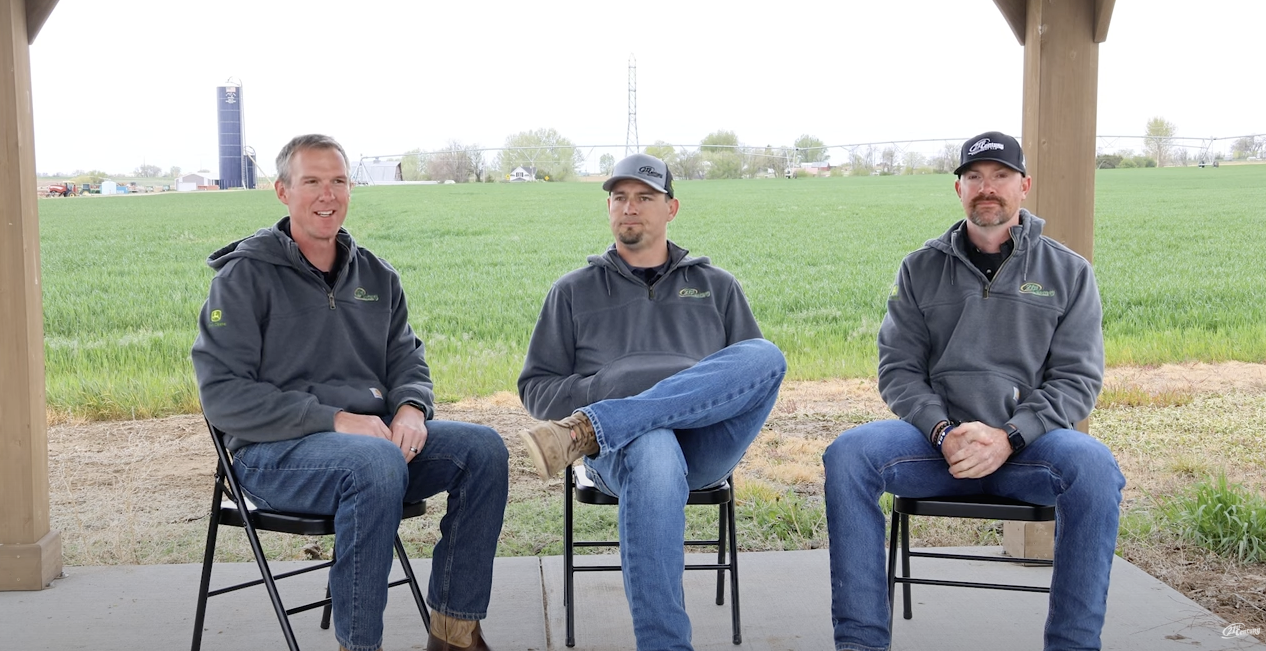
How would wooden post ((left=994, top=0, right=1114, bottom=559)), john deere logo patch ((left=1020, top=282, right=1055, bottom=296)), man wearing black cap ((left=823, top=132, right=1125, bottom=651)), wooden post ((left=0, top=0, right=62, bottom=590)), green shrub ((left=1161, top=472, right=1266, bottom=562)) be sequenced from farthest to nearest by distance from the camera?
1. green shrub ((left=1161, top=472, right=1266, bottom=562))
2. wooden post ((left=994, top=0, right=1114, bottom=559))
3. wooden post ((left=0, top=0, right=62, bottom=590))
4. john deere logo patch ((left=1020, top=282, right=1055, bottom=296))
5. man wearing black cap ((left=823, top=132, right=1125, bottom=651))

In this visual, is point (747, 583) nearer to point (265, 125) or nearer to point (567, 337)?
point (567, 337)

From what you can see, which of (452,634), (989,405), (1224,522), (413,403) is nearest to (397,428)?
(413,403)

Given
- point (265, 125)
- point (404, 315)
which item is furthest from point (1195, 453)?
point (265, 125)

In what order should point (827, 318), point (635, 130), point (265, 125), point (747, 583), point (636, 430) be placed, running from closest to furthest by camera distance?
point (636, 430) < point (747, 583) < point (827, 318) < point (265, 125) < point (635, 130)

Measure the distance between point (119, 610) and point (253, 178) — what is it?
20.7m

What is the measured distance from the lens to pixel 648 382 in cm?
279

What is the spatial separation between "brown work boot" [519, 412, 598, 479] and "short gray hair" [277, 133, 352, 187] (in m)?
0.93

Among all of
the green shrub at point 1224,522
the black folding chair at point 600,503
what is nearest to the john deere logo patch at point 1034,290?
the black folding chair at point 600,503

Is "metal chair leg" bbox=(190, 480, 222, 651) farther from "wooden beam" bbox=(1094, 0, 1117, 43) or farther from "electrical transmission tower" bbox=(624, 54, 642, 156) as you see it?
"electrical transmission tower" bbox=(624, 54, 642, 156)

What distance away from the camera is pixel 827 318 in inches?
401

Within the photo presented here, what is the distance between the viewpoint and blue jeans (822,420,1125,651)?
2395mm

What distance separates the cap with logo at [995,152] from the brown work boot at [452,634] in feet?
5.72

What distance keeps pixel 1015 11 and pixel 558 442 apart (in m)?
2.17

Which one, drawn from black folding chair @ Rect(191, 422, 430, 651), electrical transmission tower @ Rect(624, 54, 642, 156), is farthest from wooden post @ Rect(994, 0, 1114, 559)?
electrical transmission tower @ Rect(624, 54, 642, 156)
